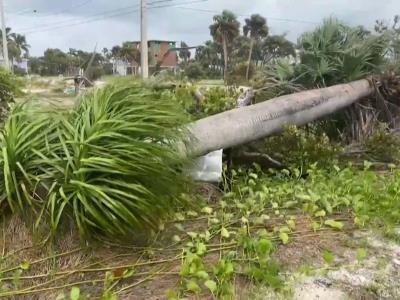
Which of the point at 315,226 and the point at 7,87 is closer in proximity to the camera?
the point at 315,226

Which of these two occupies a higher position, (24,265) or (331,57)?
(331,57)

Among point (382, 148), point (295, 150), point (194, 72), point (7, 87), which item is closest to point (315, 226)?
point (295, 150)

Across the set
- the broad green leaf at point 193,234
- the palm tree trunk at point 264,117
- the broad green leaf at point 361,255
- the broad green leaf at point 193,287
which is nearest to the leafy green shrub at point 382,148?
the palm tree trunk at point 264,117

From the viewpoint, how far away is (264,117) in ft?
16.9

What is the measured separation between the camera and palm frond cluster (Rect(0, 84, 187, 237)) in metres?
2.79

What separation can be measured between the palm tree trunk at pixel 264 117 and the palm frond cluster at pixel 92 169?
636 millimetres

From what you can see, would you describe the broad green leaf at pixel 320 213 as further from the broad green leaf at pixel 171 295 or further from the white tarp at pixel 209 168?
the broad green leaf at pixel 171 295

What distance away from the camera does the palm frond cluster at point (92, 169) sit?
110 inches

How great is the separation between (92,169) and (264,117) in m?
2.71

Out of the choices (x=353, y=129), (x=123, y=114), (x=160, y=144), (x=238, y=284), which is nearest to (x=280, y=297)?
(x=238, y=284)

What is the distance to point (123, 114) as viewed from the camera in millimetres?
3244

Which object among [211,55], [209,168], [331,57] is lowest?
[211,55]

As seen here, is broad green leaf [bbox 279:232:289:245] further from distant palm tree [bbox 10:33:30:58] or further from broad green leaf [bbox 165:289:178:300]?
distant palm tree [bbox 10:33:30:58]

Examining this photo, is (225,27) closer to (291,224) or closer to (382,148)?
(382,148)
